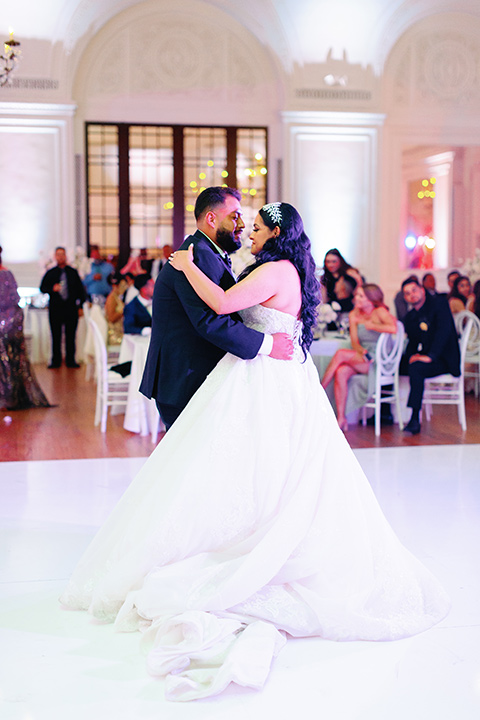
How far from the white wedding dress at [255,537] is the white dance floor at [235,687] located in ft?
0.34

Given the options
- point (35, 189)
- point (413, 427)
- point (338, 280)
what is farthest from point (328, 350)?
point (35, 189)

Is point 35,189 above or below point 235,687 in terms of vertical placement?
above

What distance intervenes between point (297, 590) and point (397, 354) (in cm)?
425

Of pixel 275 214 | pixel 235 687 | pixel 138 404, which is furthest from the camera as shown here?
pixel 138 404

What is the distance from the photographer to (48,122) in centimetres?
1223

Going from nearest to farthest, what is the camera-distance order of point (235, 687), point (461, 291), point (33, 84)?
1. point (235, 687)
2. point (461, 291)
3. point (33, 84)

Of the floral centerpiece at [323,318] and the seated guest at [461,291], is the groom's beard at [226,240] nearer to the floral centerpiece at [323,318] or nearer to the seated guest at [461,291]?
the floral centerpiece at [323,318]

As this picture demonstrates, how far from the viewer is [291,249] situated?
3.16 metres

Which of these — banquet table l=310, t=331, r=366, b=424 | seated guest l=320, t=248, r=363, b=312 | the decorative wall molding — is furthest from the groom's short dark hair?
the decorative wall molding

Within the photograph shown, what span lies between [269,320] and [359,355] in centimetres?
393

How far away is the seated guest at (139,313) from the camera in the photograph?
723 centimetres

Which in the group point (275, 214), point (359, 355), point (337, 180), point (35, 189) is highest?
point (337, 180)

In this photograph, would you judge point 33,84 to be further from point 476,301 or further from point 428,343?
point 428,343

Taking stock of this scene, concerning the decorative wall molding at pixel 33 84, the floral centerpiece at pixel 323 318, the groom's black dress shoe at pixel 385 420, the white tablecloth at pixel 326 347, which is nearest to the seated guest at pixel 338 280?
the floral centerpiece at pixel 323 318
